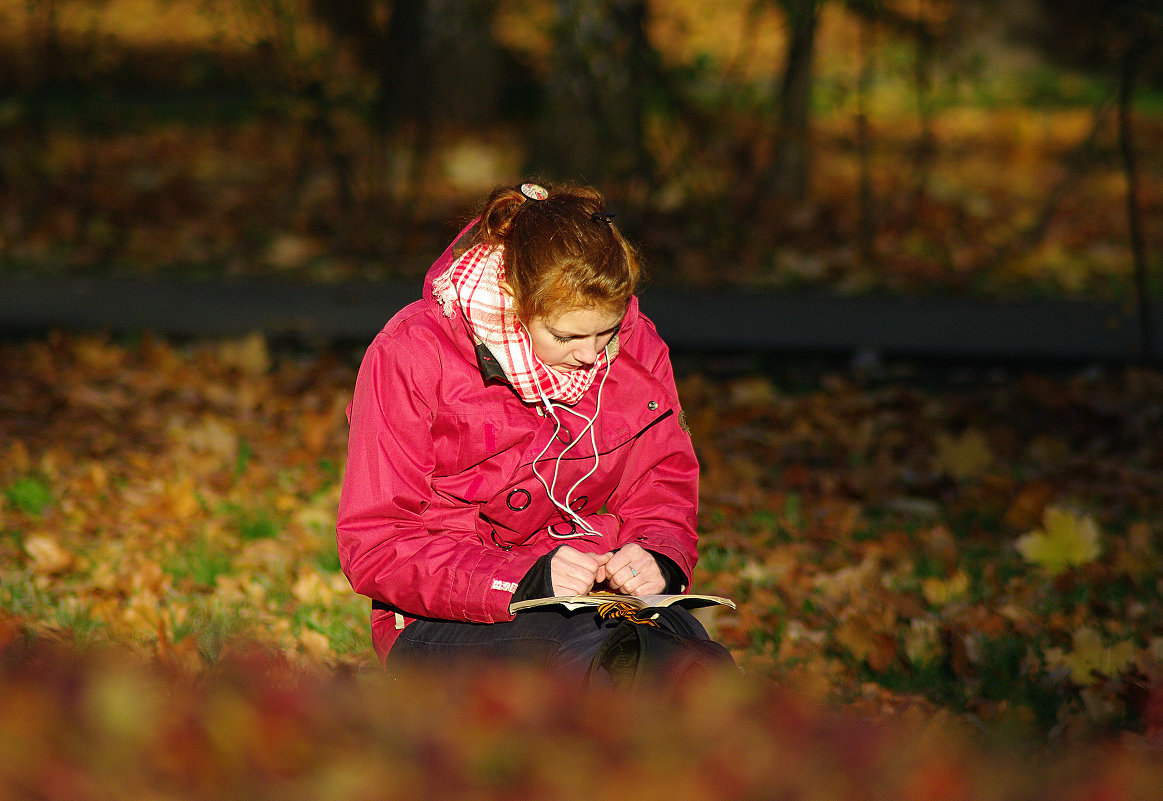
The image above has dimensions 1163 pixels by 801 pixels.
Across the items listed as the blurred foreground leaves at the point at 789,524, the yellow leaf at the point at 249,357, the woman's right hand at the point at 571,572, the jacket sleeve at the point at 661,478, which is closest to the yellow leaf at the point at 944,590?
the blurred foreground leaves at the point at 789,524

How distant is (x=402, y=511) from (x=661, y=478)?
0.59 meters

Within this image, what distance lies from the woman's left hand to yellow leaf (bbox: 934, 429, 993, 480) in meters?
2.31

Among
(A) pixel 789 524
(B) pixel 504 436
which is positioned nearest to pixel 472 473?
(B) pixel 504 436

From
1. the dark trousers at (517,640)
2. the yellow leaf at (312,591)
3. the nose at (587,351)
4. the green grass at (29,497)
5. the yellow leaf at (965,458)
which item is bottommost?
the green grass at (29,497)

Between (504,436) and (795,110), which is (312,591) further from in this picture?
(795,110)

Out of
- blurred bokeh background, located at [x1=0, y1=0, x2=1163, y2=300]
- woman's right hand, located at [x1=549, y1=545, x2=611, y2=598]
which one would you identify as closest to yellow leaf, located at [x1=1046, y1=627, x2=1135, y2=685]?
woman's right hand, located at [x1=549, y1=545, x2=611, y2=598]

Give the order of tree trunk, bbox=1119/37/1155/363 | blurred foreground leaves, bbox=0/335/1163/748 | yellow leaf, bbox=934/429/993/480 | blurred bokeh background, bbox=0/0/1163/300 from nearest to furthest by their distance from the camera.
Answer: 1. blurred foreground leaves, bbox=0/335/1163/748
2. yellow leaf, bbox=934/429/993/480
3. tree trunk, bbox=1119/37/1155/363
4. blurred bokeh background, bbox=0/0/1163/300

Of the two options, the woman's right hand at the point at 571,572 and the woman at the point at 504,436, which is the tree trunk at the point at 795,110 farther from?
the woman's right hand at the point at 571,572

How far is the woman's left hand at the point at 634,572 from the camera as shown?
2.38 meters

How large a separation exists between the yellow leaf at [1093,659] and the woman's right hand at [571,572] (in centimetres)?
125

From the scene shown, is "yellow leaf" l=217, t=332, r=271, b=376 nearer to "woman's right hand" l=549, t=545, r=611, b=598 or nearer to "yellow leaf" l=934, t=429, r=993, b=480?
"yellow leaf" l=934, t=429, r=993, b=480

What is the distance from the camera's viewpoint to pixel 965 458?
14.6 ft

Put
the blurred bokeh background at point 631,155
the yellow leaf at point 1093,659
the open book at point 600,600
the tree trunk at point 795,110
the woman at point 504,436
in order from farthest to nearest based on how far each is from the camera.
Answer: the blurred bokeh background at point 631,155, the tree trunk at point 795,110, the yellow leaf at point 1093,659, the woman at point 504,436, the open book at point 600,600

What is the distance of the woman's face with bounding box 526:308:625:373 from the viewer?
2.29 metres
